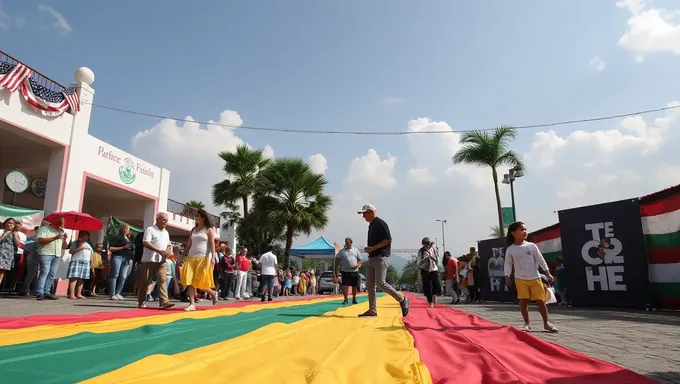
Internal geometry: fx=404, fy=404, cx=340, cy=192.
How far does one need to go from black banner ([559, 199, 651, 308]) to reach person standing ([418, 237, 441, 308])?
11.4ft

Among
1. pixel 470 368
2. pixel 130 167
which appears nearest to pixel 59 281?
pixel 130 167

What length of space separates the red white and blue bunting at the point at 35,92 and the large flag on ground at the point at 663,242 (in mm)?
16449

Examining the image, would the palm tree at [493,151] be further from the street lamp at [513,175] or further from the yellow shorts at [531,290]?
the yellow shorts at [531,290]

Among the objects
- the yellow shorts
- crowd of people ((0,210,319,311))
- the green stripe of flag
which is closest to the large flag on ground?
the yellow shorts

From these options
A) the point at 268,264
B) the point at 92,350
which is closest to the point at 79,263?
the point at 268,264

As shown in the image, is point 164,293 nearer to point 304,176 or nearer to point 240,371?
point 240,371

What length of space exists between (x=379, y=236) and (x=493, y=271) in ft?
31.9

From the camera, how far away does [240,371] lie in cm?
229

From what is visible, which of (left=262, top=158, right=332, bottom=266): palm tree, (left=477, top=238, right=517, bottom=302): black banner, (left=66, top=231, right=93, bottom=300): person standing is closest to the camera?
(left=66, top=231, right=93, bottom=300): person standing

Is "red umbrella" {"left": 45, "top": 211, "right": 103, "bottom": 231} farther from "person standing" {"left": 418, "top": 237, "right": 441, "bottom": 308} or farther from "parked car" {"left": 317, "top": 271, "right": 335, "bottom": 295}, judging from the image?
"parked car" {"left": 317, "top": 271, "right": 335, "bottom": 295}

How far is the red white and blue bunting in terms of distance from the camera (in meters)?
11.4

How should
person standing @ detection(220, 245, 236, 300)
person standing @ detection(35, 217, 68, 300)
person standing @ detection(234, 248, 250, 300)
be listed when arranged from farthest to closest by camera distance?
1. person standing @ detection(234, 248, 250, 300)
2. person standing @ detection(220, 245, 236, 300)
3. person standing @ detection(35, 217, 68, 300)

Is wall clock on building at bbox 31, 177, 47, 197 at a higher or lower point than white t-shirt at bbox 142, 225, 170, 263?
higher

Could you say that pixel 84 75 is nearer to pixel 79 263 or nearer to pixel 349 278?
pixel 79 263
